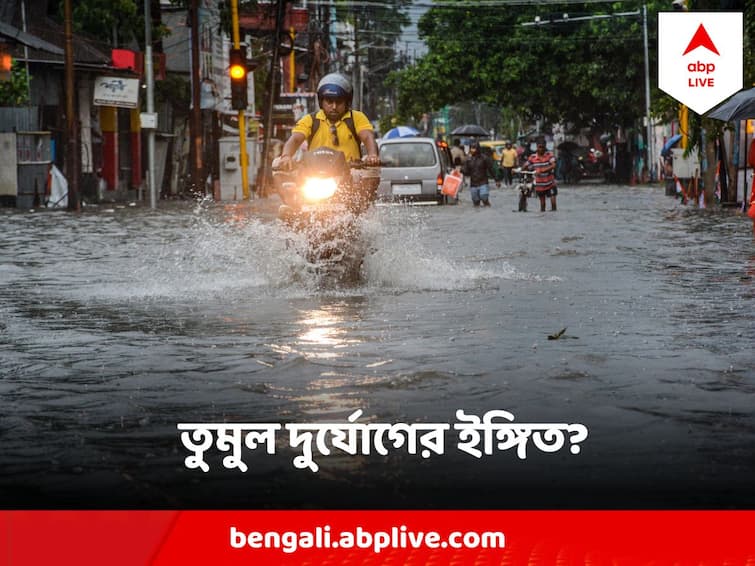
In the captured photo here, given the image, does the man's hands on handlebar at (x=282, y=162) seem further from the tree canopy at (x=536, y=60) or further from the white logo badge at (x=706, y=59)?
the tree canopy at (x=536, y=60)

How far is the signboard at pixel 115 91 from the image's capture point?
3591 centimetres

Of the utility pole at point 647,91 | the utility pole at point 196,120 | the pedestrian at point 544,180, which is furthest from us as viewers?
the utility pole at point 647,91

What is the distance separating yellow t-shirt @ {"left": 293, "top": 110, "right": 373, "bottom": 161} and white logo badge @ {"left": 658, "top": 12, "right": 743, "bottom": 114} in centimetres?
1315

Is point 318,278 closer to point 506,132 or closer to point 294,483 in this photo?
point 294,483

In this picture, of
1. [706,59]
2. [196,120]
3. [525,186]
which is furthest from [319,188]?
[196,120]

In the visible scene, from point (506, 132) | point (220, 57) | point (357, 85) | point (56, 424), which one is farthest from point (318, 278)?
point (506, 132)

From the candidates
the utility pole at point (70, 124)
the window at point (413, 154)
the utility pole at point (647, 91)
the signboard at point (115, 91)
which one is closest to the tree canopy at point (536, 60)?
the utility pole at point (647, 91)

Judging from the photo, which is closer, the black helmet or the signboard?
the black helmet

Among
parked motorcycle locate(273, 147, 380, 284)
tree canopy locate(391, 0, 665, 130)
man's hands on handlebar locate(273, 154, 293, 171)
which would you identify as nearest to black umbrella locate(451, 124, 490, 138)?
tree canopy locate(391, 0, 665, 130)

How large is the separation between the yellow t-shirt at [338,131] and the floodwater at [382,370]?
57cm

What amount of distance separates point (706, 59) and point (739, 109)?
4.16 metres
